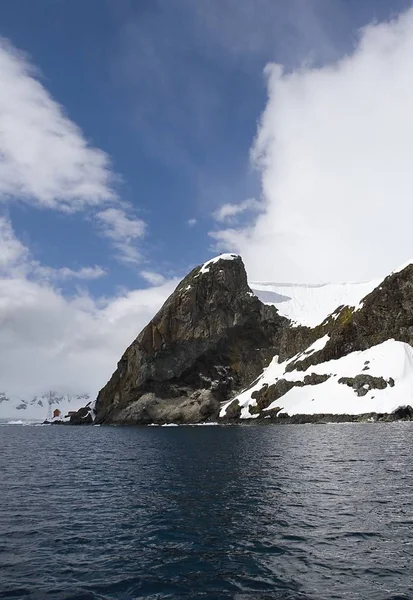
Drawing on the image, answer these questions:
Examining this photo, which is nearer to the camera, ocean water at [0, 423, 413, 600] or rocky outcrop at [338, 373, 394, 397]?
ocean water at [0, 423, 413, 600]

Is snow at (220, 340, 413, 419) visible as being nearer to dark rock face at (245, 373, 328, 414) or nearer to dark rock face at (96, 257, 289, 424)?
dark rock face at (245, 373, 328, 414)

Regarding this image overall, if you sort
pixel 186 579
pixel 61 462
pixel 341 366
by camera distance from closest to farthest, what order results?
pixel 186 579, pixel 61 462, pixel 341 366

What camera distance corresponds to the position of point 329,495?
29625 mm

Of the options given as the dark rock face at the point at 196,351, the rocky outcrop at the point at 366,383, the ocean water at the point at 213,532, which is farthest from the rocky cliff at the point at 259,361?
the ocean water at the point at 213,532

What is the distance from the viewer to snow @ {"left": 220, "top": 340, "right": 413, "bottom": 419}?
11803cm

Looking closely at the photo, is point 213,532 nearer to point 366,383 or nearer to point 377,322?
point 366,383

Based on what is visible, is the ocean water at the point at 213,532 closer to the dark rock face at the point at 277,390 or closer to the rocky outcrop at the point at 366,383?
the rocky outcrop at the point at 366,383

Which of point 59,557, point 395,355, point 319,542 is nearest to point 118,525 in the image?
point 59,557

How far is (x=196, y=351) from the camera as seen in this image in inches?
7362

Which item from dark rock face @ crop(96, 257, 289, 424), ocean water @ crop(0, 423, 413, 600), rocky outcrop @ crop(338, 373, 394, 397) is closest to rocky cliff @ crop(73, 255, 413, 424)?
rocky outcrop @ crop(338, 373, 394, 397)

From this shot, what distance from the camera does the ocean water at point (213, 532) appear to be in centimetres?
1579

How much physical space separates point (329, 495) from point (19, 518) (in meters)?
19.6

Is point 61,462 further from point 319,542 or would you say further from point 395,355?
point 395,355

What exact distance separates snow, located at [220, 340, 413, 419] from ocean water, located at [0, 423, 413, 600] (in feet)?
259
